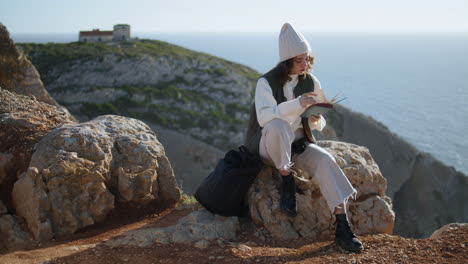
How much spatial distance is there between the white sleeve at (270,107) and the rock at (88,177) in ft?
6.33

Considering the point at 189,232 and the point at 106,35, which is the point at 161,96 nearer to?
the point at 106,35

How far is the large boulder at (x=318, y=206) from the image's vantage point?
5.73 m

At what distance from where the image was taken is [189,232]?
5492 millimetres

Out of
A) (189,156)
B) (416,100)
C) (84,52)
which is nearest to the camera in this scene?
(189,156)

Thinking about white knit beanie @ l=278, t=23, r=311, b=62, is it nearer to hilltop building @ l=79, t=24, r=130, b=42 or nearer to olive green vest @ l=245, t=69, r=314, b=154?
olive green vest @ l=245, t=69, r=314, b=154

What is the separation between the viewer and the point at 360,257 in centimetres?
482

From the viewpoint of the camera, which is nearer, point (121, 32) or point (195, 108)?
point (195, 108)

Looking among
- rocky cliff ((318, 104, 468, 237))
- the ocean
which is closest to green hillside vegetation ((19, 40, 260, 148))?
Answer: rocky cliff ((318, 104, 468, 237))

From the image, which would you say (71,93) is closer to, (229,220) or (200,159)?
(200,159)

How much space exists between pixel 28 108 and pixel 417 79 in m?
110

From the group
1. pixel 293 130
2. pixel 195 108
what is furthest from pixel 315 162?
pixel 195 108

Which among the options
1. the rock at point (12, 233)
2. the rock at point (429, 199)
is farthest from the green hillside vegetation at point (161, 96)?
the rock at point (12, 233)

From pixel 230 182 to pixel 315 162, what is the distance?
3.53 feet

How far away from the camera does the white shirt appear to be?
17.2ft
